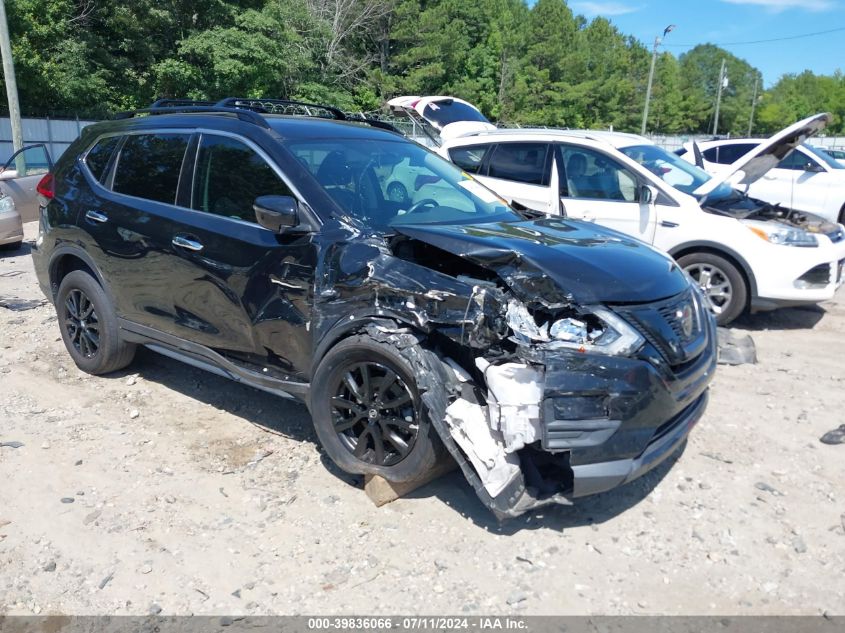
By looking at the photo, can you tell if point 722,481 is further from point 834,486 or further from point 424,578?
point 424,578

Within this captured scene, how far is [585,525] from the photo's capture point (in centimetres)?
361

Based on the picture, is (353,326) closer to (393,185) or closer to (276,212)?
(276,212)

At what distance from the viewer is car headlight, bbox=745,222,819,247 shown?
6.72m

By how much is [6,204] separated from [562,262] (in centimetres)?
941

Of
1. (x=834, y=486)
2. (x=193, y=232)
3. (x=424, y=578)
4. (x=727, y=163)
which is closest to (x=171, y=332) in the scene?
(x=193, y=232)

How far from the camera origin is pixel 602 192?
296 inches

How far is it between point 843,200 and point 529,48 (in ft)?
164

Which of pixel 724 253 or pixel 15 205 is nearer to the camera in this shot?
pixel 724 253

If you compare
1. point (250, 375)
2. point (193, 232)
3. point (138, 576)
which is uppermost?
point (193, 232)

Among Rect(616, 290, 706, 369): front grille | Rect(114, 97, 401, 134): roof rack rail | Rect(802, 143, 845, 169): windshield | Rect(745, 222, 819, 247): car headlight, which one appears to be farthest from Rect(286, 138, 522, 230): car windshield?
Rect(802, 143, 845, 169): windshield

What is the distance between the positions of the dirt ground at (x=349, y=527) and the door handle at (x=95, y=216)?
131cm

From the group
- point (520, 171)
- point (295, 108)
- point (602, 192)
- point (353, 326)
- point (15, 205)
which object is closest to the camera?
point (353, 326)

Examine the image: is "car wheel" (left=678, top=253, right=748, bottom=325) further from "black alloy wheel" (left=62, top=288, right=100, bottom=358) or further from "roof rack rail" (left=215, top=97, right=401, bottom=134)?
"black alloy wheel" (left=62, top=288, right=100, bottom=358)

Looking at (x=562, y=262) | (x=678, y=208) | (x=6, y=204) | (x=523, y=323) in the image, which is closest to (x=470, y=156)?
(x=678, y=208)
